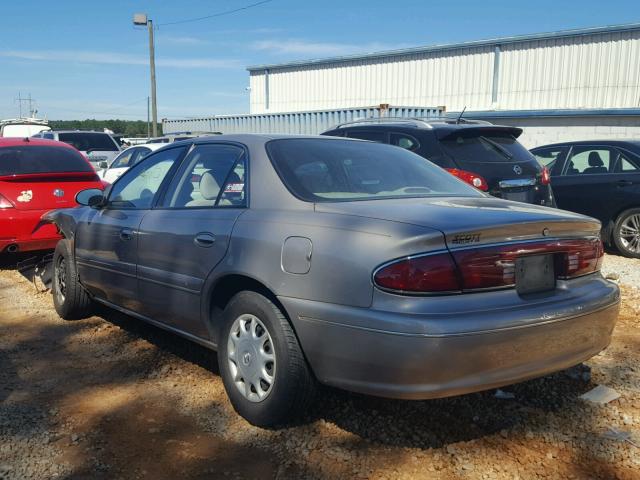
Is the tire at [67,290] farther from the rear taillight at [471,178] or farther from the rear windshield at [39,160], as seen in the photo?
the rear taillight at [471,178]

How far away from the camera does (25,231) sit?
7043 mm

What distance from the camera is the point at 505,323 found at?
2848 mm

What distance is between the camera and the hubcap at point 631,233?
8.24 m

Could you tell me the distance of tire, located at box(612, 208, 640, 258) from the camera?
8250mm

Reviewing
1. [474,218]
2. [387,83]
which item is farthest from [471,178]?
[387,83]

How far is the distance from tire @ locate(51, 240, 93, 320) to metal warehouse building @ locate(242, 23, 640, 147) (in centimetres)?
1536

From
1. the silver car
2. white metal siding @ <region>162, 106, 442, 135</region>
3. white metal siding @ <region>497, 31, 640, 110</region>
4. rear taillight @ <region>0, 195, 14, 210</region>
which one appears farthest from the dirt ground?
white metal siding @ <region>497, 31, 640, 110</region>

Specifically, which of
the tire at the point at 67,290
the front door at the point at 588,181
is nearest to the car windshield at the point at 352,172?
the tire at the point at 67,290

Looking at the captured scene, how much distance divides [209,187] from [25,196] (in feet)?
13.3

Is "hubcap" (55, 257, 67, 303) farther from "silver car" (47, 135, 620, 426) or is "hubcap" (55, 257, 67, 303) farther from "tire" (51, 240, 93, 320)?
"silver car" (47, 135, 620, 426)

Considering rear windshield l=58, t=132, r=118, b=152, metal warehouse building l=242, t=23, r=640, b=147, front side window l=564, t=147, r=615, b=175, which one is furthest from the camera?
metal warehouse building l=242, t=23, r=640, b=147

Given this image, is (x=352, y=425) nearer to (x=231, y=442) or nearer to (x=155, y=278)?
(x=231, y=442)

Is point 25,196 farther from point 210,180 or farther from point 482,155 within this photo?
point 482,155

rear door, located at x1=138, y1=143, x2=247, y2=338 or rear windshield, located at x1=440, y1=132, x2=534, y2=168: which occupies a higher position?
rear windshield, located at x1=440, y1=132, x2=534, y2=168
